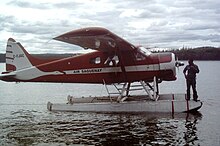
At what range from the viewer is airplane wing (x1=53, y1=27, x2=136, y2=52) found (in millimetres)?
12414

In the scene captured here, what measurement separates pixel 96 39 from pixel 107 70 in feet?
7.30

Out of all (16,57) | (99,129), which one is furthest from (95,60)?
(99,129)

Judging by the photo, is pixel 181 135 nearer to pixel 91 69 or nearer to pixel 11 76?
pixel 91 69

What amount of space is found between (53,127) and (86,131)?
4.43 ft

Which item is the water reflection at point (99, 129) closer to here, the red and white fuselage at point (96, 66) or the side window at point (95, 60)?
the red and white fuselage at point (96, 66)

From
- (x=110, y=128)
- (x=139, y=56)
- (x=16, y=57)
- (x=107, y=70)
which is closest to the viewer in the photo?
(x=110, y=128)

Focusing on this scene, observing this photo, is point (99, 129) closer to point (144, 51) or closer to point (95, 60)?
point (95, 60)

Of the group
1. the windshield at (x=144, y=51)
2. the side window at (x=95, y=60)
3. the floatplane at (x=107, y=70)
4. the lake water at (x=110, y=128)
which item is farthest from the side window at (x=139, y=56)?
the lake water at (x=110, y=128)

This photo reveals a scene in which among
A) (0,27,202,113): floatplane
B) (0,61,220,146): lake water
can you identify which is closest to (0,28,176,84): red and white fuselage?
(0,27,202,113): floatplane

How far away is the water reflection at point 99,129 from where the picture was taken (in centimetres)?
940

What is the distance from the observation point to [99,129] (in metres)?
10.9

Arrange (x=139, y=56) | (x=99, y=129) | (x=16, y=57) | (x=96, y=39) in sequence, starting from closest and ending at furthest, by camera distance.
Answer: (x=99, y=129) → (x=96, y=39) → (x=139, y=56) → (x=16, y=57)

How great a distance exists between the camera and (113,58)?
15000mm

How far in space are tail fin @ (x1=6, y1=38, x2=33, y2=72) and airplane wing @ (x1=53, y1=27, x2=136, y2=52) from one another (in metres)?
3.19
